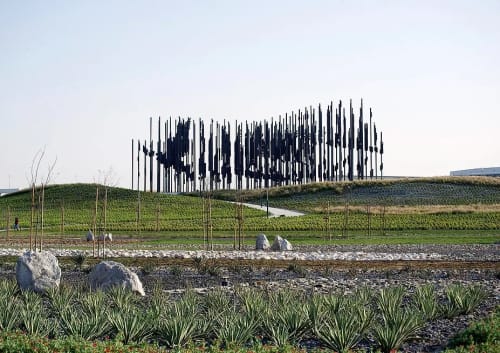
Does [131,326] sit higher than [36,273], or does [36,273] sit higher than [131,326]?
[36,273]

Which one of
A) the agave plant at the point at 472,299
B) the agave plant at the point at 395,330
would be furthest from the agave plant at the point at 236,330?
the agave plant at the point at 472,299

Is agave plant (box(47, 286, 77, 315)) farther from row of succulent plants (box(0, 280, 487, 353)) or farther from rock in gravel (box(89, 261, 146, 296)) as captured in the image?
rock in gravel (box(89, 261, 146, 296))

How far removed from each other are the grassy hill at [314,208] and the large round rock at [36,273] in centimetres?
2242

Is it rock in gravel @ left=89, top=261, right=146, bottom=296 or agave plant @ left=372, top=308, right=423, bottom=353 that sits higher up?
rock in gravel @ left=89, top=261, right=146, bottom=296

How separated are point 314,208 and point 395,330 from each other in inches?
2514

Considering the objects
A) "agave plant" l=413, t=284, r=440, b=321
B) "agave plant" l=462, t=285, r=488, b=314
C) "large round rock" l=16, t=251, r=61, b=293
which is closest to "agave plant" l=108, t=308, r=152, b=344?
"agave plant" l=413, t=284, r=440, b=321

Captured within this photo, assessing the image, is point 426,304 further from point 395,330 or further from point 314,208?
point 314,208

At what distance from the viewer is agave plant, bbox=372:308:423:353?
480 inches

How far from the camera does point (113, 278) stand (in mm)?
17828

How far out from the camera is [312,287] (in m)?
18.9

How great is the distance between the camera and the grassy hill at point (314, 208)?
5319 cm

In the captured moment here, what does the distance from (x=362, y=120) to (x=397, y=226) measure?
6244 centimetres

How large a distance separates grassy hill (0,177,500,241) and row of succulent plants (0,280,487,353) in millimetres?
27776

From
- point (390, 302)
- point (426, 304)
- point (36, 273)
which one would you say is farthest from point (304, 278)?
point (390, 302)
